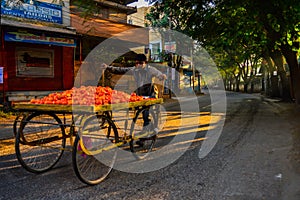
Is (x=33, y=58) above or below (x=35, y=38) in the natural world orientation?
below

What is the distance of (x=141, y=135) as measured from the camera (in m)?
4.84

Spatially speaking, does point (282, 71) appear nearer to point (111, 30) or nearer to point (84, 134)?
point (111, 30)

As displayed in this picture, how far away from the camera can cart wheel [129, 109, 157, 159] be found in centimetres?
476

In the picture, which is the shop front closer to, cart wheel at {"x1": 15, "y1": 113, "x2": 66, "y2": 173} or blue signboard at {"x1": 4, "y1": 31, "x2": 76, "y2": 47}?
blue signboard at {"x1": 4, "y1": 31, "x2": 76, "y2": 47}

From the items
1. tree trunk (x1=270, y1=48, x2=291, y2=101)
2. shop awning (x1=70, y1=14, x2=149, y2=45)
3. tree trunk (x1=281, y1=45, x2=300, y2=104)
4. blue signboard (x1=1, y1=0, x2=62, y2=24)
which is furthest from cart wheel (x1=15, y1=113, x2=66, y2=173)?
tree trunk (x1=270, y1=48, x2=291, y2=101)

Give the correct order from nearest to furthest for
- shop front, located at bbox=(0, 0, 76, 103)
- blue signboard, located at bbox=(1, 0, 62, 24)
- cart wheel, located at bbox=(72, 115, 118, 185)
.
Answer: cart wheel, located at bbox=(72, 115, 118, 185)
shop front, located at bbox=(0, 0, 76, 103)
blue signboard, located at bbox=(1, 0, 62, 24)

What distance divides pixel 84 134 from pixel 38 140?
1.14m

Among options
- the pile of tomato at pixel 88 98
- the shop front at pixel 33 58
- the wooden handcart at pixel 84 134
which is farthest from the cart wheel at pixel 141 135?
the shop front at pixel 33 58

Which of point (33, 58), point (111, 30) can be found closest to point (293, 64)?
point (111, 30)

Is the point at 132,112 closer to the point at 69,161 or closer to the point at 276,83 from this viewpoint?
the point at 69,161

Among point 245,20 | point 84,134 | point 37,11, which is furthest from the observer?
point 37,11

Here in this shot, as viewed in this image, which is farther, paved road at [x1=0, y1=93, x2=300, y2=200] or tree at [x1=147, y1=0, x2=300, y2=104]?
tree at [x1=147, y1=0, x2=300, y2=104]

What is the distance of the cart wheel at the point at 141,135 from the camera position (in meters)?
4.76

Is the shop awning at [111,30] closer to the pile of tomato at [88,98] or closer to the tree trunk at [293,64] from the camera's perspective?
the tree trunk at [293,64]
